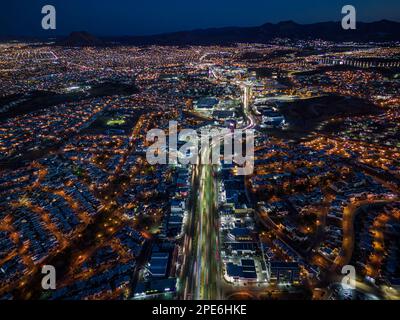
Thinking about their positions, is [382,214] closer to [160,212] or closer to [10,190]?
[160,212]

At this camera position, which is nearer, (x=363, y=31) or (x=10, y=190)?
(x=10, y=190)

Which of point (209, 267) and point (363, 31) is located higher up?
point (363, 31)

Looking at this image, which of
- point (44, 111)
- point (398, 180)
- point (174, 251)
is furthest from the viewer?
point (44, 111)

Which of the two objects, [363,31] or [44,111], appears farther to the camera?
[363,31]

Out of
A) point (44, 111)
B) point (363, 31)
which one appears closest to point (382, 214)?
point (44, 111)

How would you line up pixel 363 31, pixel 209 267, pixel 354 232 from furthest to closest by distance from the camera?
pixel 363 31, pixel 354 232, pixel 209 267

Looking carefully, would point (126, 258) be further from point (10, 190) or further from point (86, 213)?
point (10, 190)

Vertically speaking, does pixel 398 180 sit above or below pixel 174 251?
above
